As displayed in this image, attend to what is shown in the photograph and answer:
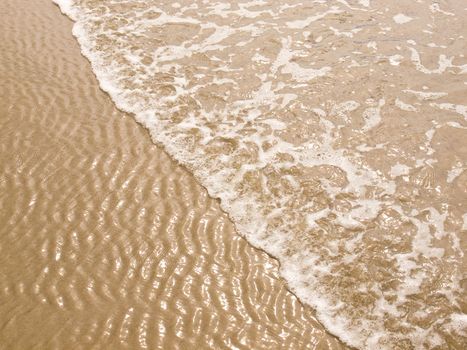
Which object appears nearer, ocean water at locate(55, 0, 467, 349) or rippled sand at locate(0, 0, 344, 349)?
rippled sand at locate(0, 0, 344, 349)

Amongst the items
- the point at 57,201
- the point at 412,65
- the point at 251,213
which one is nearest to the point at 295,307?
the point at 251,213

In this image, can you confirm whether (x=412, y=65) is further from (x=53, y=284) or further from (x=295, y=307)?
(x=53, y=284)

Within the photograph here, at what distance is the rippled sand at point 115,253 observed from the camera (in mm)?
4418

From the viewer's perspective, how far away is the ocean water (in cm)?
488

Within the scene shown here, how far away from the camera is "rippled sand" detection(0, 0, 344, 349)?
442 cm

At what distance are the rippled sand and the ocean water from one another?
361mm

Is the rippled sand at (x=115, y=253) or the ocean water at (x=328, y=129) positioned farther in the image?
the ocean water at (x=328, y=129)

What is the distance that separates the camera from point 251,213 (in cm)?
570

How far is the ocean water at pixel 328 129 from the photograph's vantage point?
16.0 ft

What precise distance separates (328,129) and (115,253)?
12.6 ft

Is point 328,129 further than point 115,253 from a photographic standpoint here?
Yes

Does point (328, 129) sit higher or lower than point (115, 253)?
lower

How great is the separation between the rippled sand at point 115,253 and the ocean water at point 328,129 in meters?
0.36

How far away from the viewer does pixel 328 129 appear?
22.8 ft
